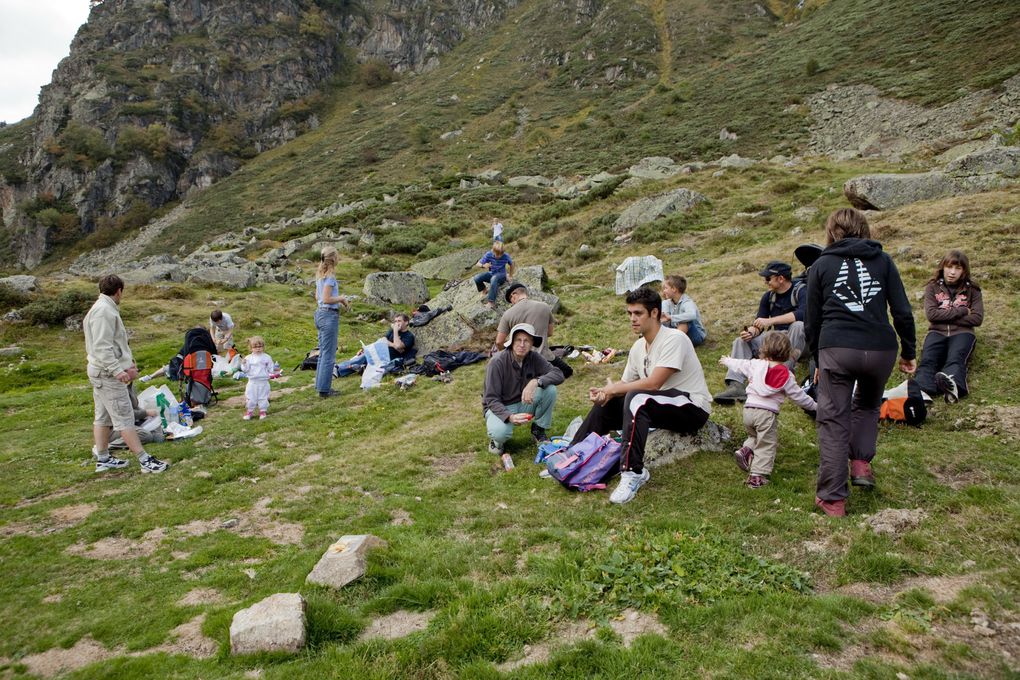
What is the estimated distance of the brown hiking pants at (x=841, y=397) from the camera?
4.59 metres

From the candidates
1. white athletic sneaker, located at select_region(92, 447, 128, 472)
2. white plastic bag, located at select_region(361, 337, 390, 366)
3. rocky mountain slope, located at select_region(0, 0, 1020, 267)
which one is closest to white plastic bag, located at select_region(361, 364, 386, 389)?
white plastic bag, located at select_region(361, 337, 390, 366)

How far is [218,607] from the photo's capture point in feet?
13.8

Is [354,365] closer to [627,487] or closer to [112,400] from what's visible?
[112,400]

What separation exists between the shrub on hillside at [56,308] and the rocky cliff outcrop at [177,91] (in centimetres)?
7704

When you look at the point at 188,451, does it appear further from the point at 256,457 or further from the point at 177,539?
the point at 177,539

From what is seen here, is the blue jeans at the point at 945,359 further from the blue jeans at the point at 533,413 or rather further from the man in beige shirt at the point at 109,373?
the man in beige shirt at the point at 109,373

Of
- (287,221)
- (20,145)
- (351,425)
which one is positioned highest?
(20,145)

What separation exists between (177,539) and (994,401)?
9.83 m

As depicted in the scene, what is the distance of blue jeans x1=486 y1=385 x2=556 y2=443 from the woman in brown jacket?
5.07 m

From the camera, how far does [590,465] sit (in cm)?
581

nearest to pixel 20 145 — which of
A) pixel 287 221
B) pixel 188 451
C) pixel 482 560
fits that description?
pixel 287 221

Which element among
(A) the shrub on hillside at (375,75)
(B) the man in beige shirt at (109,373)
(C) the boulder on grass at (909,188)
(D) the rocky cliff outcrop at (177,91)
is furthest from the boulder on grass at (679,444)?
(A) the shrub on hillside at (375,75)

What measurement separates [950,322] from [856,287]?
4.25 meters

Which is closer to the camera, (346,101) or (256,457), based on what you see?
(256,457)
